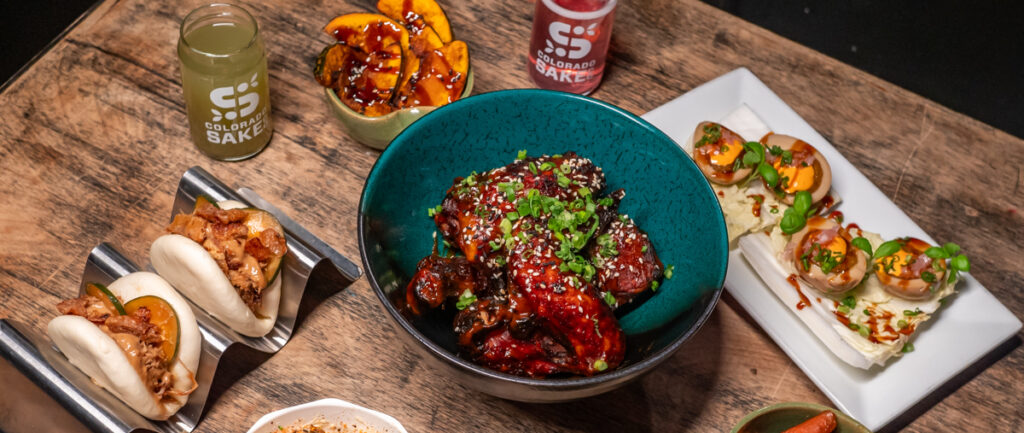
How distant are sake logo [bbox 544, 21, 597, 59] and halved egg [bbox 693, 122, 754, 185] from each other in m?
0.41

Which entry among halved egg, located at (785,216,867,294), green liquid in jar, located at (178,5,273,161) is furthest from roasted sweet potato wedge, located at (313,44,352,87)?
halved egg, located at (785,216,867,294)

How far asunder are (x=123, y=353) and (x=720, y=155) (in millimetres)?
1523

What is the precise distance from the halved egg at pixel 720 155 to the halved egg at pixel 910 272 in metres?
0.42

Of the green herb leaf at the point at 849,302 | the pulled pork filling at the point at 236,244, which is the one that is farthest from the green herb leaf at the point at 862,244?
the pulled pork filling at the point at 236,244

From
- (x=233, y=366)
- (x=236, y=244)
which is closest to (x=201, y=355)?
(x=233, y=366)

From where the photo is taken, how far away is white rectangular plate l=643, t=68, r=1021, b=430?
2.07 m

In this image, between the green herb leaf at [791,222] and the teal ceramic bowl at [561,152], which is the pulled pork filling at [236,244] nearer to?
the teal ceramic bowl at [561,152]

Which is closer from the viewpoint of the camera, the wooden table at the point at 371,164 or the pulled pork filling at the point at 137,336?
the pulled pork filling at the point at 137,336

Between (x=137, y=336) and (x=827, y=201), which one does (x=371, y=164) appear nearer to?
(x=137, y=336)

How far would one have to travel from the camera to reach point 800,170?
233cm

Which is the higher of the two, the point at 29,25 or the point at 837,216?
the point at 837,216

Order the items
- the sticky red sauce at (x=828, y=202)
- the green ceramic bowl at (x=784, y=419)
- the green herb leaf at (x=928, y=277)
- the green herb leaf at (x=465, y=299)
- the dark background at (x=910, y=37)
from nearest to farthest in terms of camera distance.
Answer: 1. the green ceramic bowl at (x=784, y=419)
2. the green herb leaf at (x=465, y=299)
3. the green herb leaf at (x=928, y=277)
4. the sticky red sauce at (x=828, y=202)
5. the dark background at (x=910, y=37)

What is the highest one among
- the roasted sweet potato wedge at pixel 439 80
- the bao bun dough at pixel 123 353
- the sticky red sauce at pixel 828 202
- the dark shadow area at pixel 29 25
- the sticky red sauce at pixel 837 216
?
the roasted sweet potato wedge at pixel 439 80

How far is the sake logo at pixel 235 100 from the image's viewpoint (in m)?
2.21
